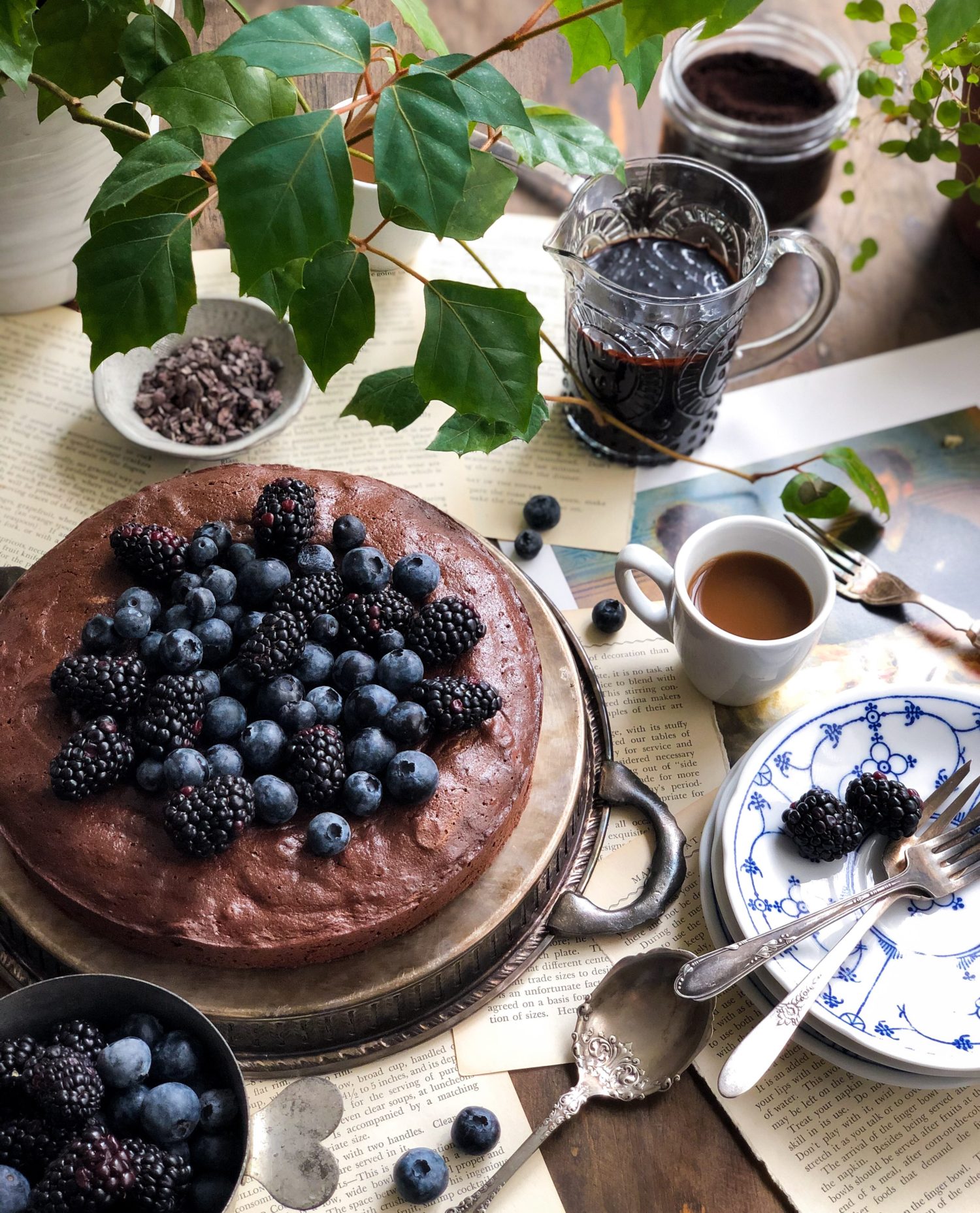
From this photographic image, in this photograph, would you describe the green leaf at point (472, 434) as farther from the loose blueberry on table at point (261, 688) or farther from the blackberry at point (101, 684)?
the blackberry at point (101, 684)

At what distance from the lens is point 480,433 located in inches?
59.7

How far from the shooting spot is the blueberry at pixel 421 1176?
1.23 meters

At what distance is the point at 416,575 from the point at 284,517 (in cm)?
18

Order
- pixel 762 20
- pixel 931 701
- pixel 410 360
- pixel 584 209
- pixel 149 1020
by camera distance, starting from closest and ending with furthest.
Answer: pixel 149 1020
pixel 931 701
pixel 584 209
pixel 410 360
pixel 762 20

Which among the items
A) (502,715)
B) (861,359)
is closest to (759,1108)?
(502,715)

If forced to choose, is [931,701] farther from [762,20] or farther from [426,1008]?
[762,20]

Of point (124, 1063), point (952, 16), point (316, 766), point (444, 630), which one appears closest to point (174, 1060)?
point (124, 1063)

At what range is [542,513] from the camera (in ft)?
5.68

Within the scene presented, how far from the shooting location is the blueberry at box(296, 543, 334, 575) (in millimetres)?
1401

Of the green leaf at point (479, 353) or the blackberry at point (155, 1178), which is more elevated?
the green leaf at point (479, 353)

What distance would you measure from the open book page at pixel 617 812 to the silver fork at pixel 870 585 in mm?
304

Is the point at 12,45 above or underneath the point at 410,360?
above

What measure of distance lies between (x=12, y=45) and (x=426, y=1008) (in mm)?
1180

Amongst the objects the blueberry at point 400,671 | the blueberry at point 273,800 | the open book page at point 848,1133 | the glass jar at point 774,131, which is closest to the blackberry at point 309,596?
the blueberry at point 400,671
